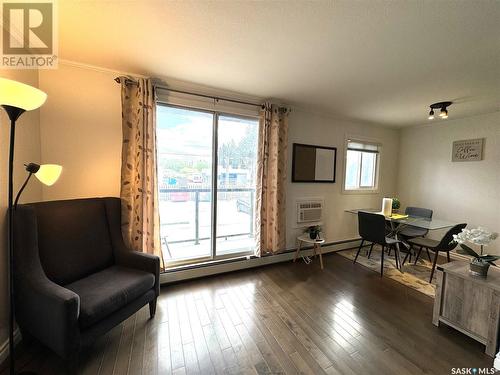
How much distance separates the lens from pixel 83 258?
181 cm

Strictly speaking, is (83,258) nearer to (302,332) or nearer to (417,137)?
(302,332)

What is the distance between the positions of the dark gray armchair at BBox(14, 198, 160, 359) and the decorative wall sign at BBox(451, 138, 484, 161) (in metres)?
4.87

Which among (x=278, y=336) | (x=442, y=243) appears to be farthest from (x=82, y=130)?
(x=442, y=243)

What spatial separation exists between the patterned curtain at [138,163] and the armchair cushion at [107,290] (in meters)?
0.41

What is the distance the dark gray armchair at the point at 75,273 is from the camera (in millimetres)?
1309

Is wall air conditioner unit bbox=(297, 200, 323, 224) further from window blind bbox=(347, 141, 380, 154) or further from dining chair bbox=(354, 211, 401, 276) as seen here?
window blind bbox=(347, 141, 380, 154)

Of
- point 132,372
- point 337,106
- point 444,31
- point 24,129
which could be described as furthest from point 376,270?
point 24,129

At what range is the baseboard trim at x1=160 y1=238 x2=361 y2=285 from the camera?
2.54 metres

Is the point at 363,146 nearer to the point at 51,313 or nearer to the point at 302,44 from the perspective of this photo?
the point at 302,44

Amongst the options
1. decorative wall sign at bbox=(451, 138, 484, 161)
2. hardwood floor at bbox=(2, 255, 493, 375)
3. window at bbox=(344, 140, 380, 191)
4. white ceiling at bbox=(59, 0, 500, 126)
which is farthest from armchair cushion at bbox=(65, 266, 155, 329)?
decorative wall sign at bbox=(451, 138, 484, 161)

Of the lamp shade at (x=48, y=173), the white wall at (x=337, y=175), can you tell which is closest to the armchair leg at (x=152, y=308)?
the lamp shade at (x=48, y=173)

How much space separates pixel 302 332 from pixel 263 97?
8.96ft

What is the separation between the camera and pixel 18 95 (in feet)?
3.60

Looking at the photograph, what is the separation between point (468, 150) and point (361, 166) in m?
1.57
